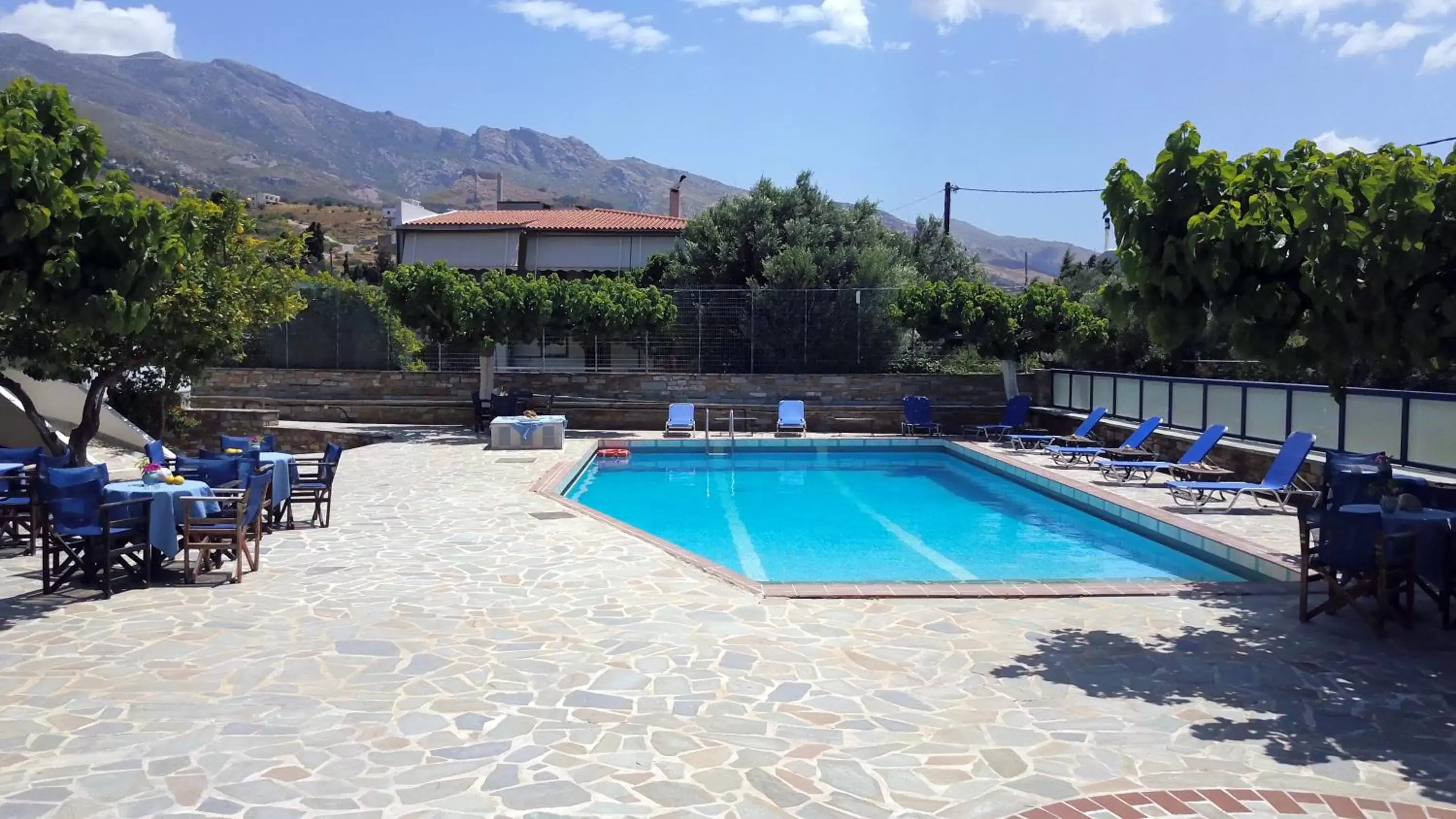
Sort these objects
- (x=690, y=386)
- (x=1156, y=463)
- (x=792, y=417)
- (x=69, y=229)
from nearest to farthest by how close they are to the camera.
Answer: (x=69, y=229) < (x=1156, y=463) < (x=792, y=417) < (x=690, y=386)

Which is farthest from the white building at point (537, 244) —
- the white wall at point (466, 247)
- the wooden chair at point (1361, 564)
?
the wooden chair at point (1361, 564)

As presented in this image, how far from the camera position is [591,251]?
37.5 metres

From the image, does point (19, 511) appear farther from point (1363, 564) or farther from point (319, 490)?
point (1363, 564)

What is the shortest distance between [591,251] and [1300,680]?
33556 millimetres

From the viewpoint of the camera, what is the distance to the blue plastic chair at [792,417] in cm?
2153

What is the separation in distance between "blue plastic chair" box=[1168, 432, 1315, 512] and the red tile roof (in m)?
26.1

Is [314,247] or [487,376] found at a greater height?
[314,247]

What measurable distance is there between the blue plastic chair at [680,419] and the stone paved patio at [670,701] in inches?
506

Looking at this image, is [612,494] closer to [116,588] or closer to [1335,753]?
[116,588]

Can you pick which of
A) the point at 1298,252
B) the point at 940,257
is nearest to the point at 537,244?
the point at 940,257

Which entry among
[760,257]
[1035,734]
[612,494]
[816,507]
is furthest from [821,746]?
[760,257]

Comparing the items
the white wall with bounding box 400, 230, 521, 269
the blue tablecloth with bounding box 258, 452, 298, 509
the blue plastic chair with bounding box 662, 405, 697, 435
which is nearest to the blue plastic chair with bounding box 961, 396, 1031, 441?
the blue plastic chair with bounding box 662, 405, 697, 435

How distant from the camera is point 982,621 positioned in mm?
7016

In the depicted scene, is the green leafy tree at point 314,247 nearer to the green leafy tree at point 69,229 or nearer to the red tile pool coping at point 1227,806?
the green leafy tree at point 69,229
